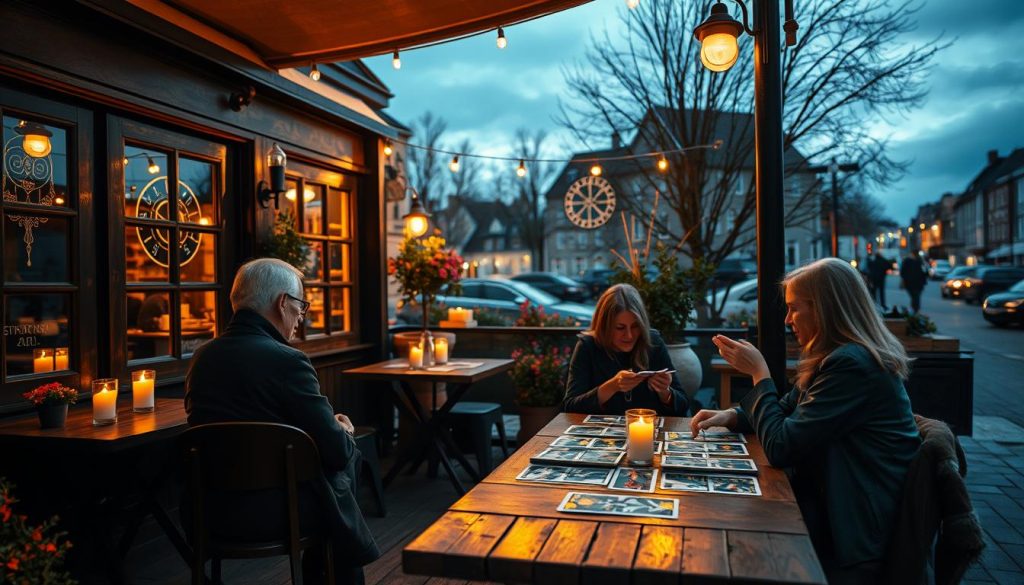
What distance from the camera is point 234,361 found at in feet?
8.42

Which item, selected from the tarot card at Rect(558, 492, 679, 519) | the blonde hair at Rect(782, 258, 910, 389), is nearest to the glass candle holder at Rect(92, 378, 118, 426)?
the tarot card at Rect(558, 492, 679, 519)

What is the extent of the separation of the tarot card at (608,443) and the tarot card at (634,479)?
293 mm

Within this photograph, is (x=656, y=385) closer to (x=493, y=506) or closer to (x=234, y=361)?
(x=493, y=506)

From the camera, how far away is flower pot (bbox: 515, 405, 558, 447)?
20.0ft

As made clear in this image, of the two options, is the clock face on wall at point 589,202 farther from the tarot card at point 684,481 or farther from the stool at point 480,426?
the tarot card at point 684,481

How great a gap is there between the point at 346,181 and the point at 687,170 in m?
5.93

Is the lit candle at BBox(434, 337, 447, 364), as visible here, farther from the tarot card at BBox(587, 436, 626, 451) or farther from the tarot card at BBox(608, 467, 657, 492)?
the tarot card at BBox(608, 467, 657, 492)

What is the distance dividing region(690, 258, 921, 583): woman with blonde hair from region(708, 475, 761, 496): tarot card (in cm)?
18

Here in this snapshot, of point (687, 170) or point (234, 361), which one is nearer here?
point (234, 361)

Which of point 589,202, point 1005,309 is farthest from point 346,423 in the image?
point 1005,309

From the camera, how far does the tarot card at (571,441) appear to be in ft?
8.98

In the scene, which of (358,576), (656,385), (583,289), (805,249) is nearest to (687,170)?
(656,385)

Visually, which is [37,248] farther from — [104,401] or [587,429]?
[587,429]

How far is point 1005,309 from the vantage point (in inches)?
646
